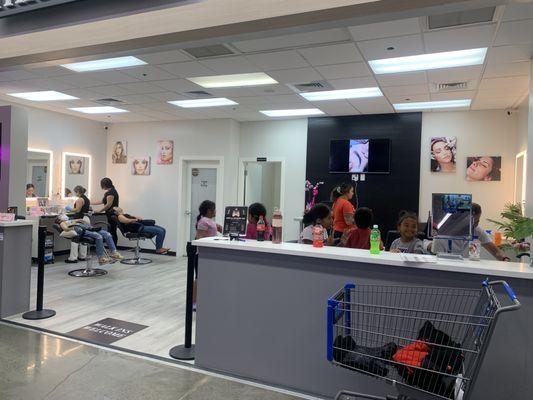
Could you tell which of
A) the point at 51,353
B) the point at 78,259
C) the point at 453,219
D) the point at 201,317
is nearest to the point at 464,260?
the point at 453,219

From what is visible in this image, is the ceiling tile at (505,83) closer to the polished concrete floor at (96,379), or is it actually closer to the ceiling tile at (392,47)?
the ceiling tile at (392,47)

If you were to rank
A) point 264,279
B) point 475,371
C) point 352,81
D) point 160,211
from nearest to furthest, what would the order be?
1. point 475,371
2. point 264,279
3. point 352,81
4. point 160,211

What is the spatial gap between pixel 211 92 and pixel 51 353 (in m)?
4.07

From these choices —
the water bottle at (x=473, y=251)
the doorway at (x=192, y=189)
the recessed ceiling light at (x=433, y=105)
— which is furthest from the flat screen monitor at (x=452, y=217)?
the doorway at (x=192, y=189)

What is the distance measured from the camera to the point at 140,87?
577cm

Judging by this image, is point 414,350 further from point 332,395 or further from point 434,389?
point 332,395

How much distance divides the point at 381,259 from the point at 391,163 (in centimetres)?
516

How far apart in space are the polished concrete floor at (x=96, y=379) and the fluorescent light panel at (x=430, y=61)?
11.7 feet

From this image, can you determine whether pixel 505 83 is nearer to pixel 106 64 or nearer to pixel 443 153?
pixel 443 153

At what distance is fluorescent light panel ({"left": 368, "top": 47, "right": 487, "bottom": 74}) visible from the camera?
13.6ft

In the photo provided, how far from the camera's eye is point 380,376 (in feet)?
6.25

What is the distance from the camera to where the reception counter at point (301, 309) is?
221 cm

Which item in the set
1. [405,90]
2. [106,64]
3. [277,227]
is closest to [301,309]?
[277,227]

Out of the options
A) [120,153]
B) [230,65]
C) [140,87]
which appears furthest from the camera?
[120,153]
